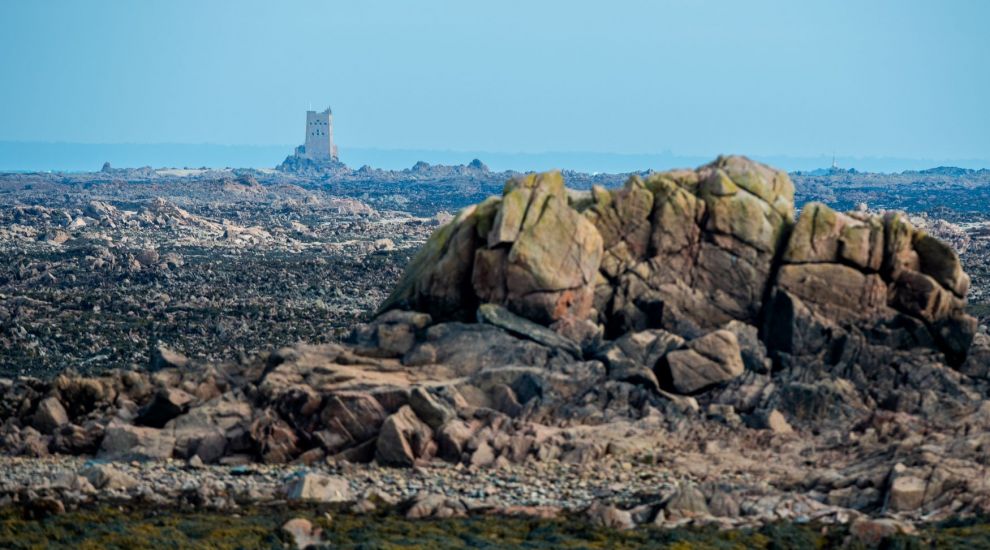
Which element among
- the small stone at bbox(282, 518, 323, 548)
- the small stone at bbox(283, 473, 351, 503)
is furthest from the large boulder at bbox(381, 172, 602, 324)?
the small stone at bbox(282, 518, 323, 548)

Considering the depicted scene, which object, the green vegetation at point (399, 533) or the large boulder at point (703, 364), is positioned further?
the large boulder at point (703, 364)

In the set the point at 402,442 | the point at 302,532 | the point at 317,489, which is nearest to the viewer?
the point at 302,532

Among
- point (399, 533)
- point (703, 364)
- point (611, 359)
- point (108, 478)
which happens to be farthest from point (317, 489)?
point (703, 364)

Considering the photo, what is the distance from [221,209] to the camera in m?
174

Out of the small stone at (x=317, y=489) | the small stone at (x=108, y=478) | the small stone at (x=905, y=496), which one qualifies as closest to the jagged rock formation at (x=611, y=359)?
the small stone at (x=905, y=496)

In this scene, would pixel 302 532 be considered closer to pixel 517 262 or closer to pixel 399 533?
pixel 399 533

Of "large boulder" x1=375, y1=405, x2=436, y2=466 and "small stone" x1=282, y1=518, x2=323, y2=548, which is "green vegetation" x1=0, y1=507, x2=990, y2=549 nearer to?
"small stone" x1=282, y1=518, x2=323, y2=548

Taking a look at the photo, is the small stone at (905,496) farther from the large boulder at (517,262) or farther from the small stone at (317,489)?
the large boulder at (517,262)

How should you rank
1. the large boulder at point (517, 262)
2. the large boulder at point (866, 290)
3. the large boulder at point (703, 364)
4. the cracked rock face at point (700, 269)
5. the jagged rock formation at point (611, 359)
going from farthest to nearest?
the large boulder at point (517, 262) < the cracked rock face at point (700, 269) < the large boulder at point (866, 290) < the large boulder at point (703, 364) < the jagged rock formation at point (611, 359)

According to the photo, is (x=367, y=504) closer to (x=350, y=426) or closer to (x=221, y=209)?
(x=350, y=426)

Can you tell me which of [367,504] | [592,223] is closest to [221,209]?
[592,223]

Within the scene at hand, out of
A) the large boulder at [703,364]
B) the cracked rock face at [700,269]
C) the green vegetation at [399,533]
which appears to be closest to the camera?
the green vegetation at [399,533]

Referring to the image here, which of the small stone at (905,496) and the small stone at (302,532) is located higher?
the small stone at (905,496)

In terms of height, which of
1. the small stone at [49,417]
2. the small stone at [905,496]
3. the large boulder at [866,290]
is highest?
the large boulder at [866,290]
